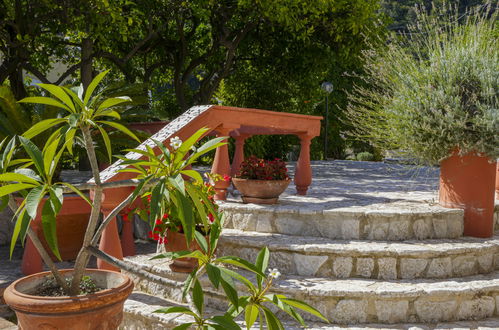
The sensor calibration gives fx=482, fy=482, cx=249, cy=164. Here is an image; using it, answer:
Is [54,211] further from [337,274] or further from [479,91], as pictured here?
[479,91]

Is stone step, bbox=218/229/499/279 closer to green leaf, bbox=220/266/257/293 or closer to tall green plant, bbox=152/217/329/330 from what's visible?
tall green plant, bbox=152/217/329/330

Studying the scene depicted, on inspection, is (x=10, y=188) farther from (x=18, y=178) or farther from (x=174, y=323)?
(x=174, y=323)

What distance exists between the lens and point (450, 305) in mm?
3598

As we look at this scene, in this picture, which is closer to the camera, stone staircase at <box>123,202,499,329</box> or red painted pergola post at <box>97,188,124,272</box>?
stone staircase at <box>123,202,499,329</box>

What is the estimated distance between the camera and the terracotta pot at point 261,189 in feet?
15.5

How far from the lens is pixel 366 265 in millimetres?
3887

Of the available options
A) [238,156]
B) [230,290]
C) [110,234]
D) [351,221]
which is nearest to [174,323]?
[110,234]

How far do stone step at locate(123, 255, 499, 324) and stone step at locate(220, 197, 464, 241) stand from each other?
617mm

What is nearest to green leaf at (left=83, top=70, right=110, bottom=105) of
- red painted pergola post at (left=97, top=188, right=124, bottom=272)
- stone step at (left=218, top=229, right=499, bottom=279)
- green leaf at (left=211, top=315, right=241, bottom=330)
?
green leaf at (left=211, top=315, right=241, bottom=330)

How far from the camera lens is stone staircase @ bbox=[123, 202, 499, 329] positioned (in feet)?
11.5

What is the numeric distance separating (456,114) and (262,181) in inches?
72.7

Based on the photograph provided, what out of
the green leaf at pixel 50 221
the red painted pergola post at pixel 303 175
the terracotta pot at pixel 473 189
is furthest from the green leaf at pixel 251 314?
the red painted pergola post at pixel 303 175

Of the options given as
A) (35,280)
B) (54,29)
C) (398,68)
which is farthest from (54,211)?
(54,29)

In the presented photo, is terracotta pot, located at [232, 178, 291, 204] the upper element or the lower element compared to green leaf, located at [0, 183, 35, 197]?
lower
